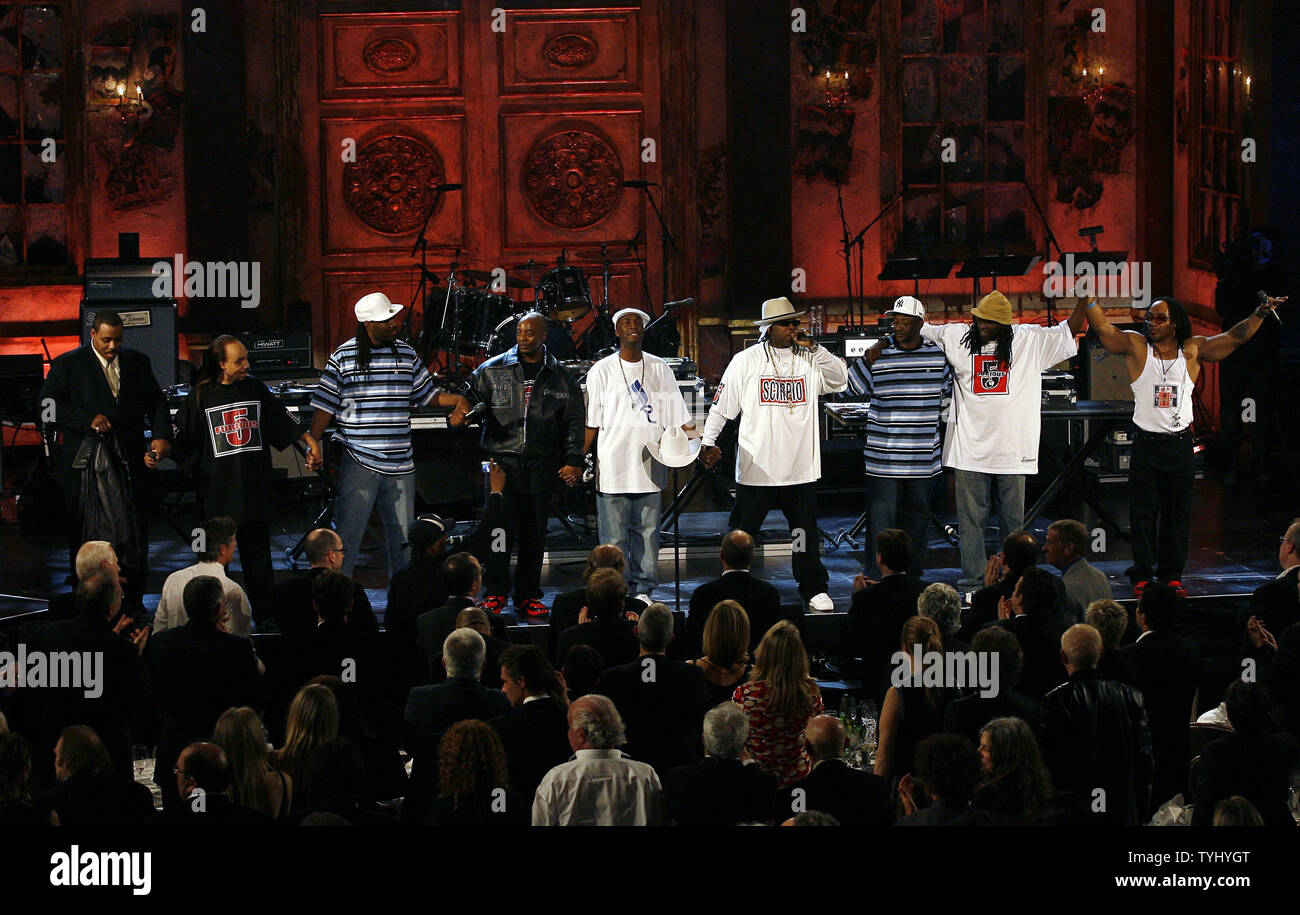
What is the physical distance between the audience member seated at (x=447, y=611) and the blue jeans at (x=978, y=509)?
318 cm

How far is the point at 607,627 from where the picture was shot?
664 cm

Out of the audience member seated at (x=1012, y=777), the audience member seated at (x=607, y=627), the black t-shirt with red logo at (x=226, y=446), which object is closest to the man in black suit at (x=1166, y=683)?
the audience member seated at (x=1012, y=777)

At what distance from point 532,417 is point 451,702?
3.32 meters

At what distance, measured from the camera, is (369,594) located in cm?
948

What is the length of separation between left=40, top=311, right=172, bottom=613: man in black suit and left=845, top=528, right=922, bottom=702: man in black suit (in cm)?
392

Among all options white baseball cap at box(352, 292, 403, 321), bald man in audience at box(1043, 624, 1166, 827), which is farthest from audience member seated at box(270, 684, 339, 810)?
white baseball cap at box(352, 292, 403, 321)

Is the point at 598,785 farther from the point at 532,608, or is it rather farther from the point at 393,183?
the point at 393,183

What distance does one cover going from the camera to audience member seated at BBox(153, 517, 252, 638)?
711 centimetres

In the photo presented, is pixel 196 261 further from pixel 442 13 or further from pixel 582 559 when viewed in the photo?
pixel 582 559

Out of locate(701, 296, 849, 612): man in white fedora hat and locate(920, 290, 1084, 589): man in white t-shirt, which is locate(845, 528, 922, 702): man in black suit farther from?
locate(920, 290, 1084, 589): man in white t-shirt

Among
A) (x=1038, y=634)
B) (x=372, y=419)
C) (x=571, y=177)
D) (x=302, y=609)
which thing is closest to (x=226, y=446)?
(x=372, y=419)

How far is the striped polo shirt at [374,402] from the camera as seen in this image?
884 cm

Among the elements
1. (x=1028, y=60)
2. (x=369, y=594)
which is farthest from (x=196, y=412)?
(x=1028, y=60)

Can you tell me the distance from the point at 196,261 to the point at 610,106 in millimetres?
3657
